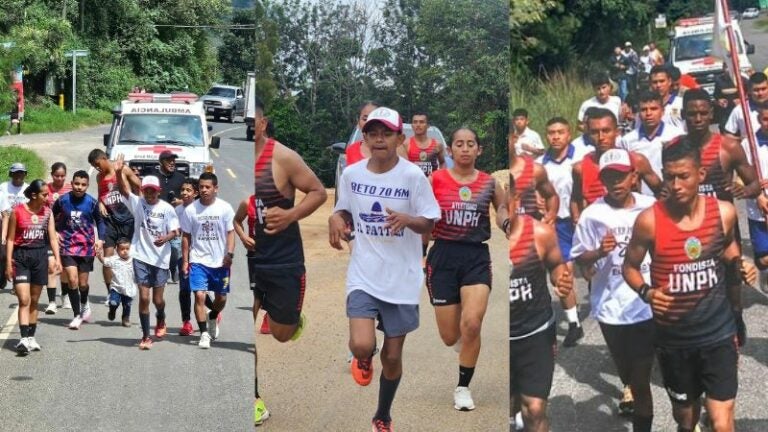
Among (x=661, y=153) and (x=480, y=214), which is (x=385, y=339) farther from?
(x=661, y=153)

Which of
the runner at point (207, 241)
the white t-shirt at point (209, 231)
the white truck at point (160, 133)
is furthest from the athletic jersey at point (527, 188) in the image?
the white truck at point (160, 133)

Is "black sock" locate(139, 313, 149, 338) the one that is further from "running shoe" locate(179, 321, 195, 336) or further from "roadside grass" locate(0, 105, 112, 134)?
"roadside grass" locate(0, 105, 112, 134)

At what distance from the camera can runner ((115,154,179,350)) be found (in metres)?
9.85

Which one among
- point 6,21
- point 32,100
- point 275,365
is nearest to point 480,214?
point 275,365

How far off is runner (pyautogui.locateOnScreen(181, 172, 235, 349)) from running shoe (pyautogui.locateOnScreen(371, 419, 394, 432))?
524 cm

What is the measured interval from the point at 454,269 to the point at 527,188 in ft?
1.16

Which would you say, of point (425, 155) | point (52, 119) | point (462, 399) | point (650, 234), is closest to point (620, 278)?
point (650, 234)

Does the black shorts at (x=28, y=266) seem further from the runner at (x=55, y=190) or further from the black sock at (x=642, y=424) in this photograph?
the black sock at (x=642, y=424)

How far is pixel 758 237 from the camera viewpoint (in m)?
3.93

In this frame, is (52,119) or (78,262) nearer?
(78,262)

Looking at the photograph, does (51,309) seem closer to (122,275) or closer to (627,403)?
(122,275)

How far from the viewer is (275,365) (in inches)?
164

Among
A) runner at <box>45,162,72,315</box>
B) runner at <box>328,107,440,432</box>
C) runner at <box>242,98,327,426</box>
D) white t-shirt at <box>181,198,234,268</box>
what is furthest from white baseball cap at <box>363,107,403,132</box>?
runner at <box>45,162,72,315</box>

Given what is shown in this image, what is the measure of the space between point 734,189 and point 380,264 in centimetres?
116
